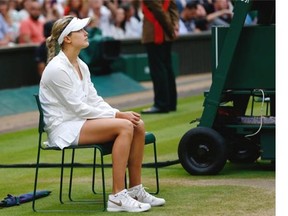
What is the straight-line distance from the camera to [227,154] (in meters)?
10.6

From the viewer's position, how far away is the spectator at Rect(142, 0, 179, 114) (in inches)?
667

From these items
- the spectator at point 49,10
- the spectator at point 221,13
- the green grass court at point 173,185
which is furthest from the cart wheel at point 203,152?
the spectator at point 221,13

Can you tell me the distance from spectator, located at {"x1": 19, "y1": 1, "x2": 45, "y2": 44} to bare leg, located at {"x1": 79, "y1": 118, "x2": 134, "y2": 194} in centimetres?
1238

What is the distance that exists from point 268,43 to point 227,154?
113 centimetres

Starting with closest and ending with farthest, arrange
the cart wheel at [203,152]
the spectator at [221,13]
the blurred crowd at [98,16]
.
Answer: the cart wheel at [203,152], the blurred crowd at [98,16], the spectator at [221,13]

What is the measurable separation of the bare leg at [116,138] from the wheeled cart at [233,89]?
2.02m

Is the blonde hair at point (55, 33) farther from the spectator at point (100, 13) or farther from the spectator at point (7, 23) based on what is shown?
the spectator at point (100, 13)

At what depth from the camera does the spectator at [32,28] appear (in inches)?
827

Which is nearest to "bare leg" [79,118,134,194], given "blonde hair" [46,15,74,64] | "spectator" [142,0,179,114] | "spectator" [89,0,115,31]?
"blonde hair" [46,15,74,64]

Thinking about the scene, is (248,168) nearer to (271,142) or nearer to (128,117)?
(271,142)

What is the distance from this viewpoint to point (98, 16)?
22.8 meters

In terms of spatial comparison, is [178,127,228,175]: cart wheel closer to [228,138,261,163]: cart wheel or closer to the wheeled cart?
the wheeled cart

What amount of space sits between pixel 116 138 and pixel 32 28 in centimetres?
1270

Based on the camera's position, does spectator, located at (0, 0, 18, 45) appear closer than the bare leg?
No
